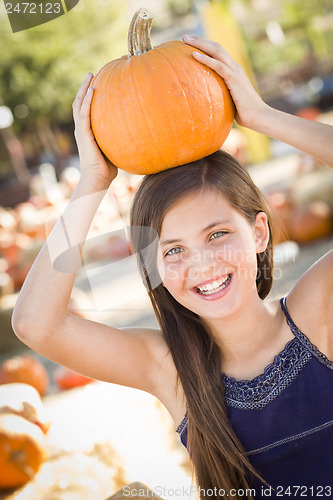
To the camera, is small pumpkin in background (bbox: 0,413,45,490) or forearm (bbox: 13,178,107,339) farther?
small pumpkin in background (bbox: 0,413,45,490)

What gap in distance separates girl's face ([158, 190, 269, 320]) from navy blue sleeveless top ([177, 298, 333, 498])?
11.6 inches

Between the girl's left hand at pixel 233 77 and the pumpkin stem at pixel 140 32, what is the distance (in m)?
0.14

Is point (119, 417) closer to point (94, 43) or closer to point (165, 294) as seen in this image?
point (165, 294)

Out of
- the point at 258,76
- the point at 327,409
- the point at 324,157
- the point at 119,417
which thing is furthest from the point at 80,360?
the point at 258,76

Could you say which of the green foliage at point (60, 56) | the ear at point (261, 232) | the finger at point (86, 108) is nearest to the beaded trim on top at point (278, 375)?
the ear at point (261, 232)

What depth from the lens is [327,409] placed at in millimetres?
2029

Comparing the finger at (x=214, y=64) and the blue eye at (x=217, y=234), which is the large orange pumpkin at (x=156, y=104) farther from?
the blue eye at (x=217, y=234)

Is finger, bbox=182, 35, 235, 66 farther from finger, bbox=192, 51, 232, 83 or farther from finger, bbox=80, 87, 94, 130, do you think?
finger, bbox=80, 87, 94, 130

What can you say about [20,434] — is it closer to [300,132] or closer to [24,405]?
[24,405]

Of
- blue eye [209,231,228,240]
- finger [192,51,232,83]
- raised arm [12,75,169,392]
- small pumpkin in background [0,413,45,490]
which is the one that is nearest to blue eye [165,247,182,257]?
blue eye [209,231,228,240]

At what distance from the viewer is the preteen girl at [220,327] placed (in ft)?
6.36

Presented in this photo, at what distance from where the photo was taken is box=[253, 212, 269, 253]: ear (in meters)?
2.21

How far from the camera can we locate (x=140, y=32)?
78.5 inches

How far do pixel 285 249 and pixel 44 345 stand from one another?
4945 millimetres
